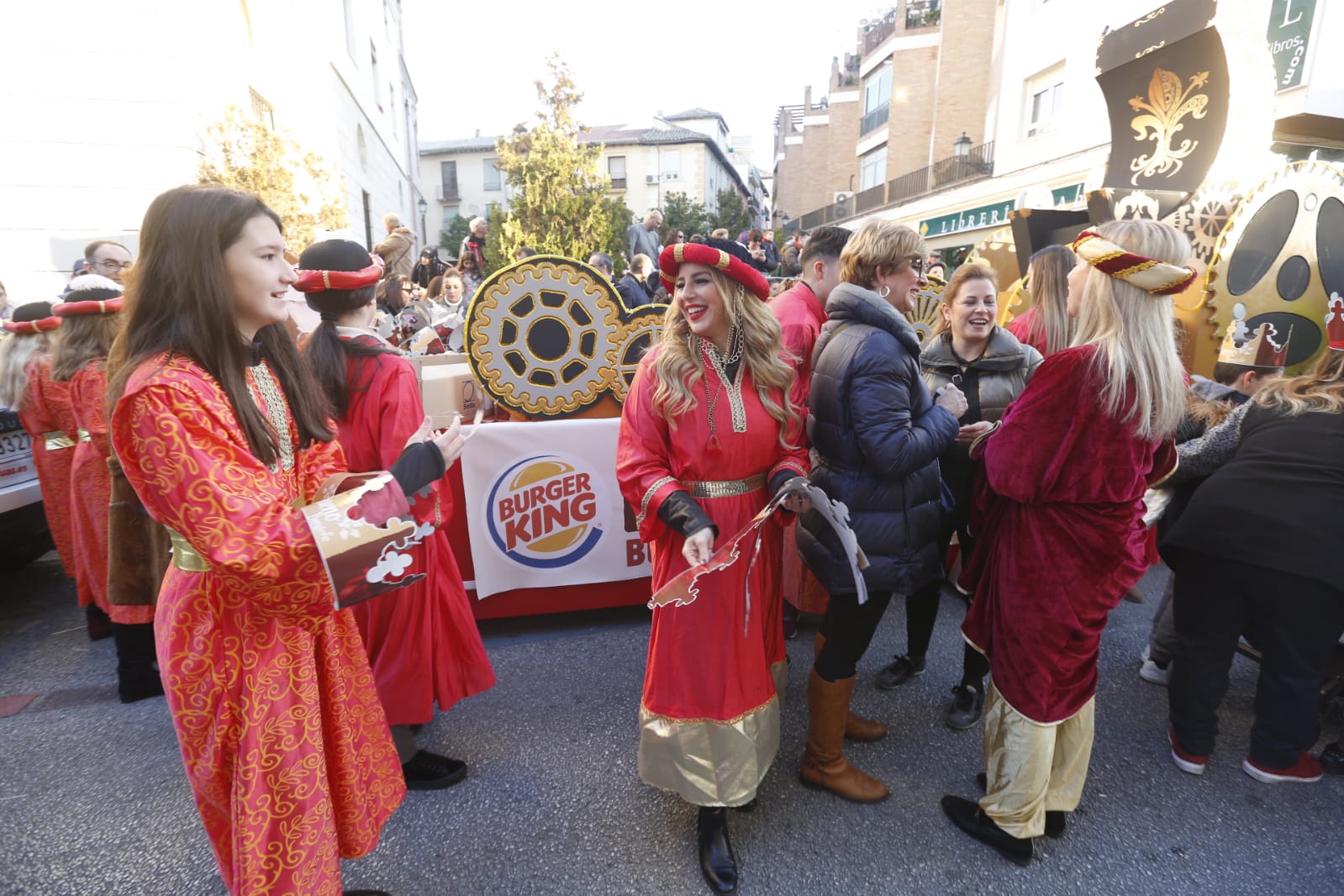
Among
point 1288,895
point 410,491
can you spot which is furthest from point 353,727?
point 1288,895

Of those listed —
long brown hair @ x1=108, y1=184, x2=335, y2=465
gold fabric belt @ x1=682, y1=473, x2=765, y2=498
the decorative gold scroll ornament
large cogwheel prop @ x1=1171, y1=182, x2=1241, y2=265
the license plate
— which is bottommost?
the license plate

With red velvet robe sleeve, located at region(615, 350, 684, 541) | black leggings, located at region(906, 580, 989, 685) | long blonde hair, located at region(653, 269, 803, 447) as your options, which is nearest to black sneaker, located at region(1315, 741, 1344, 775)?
black leggings, located at region(906, 580, 989, 685)

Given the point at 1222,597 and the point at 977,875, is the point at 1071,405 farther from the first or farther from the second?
the point at 977,875

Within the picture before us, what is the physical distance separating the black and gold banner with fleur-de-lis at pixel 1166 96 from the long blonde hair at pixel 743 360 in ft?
14.2

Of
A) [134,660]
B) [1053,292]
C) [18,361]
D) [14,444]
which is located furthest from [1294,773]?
[14,444]

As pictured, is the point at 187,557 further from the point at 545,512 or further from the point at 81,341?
the point at 81,341

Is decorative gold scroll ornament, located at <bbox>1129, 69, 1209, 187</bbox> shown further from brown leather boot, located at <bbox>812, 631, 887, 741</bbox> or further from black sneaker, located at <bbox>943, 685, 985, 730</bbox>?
brown leather boot, located at <bbox>812, 631, 887, 741</bbox>

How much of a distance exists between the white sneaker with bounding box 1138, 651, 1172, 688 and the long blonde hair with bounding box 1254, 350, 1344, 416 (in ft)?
4.84

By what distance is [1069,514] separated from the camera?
2.01 meters

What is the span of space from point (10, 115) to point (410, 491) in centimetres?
974

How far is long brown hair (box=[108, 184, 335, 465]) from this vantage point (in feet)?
4.24

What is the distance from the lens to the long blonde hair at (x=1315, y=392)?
221cm

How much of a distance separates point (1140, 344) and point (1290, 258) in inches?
113

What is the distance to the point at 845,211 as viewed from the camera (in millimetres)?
28641
